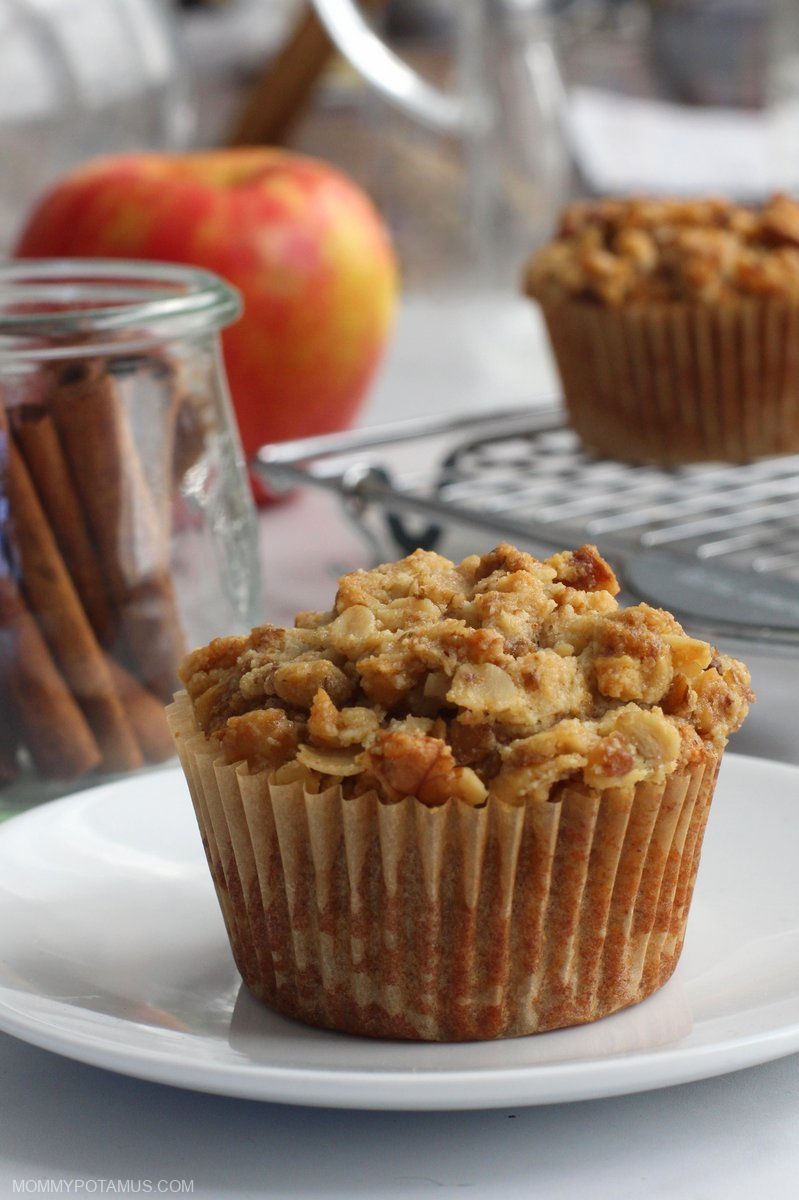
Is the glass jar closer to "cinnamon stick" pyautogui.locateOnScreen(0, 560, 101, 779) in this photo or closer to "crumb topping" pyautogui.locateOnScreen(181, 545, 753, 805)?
"cinnamon stick" pyautogui.locateOnScreen(0, 560, 101, 779)

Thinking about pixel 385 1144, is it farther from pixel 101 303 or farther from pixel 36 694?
pixel 101 303

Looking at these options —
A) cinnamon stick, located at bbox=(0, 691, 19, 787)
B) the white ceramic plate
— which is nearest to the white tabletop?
the white ceramic plate

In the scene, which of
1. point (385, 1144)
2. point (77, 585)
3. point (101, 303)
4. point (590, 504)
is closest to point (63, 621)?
point (77, 585)

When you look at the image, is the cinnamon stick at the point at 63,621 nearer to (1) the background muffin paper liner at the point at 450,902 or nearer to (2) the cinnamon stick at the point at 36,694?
(2) the cinnamon stick at the point at 36,694

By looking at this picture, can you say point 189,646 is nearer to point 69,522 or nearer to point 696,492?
point 69,522

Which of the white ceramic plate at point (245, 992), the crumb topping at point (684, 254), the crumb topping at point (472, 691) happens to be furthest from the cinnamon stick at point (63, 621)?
the crumb topping at point (684, 254)

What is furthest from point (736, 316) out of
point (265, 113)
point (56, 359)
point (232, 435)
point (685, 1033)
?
point (265, 113)
